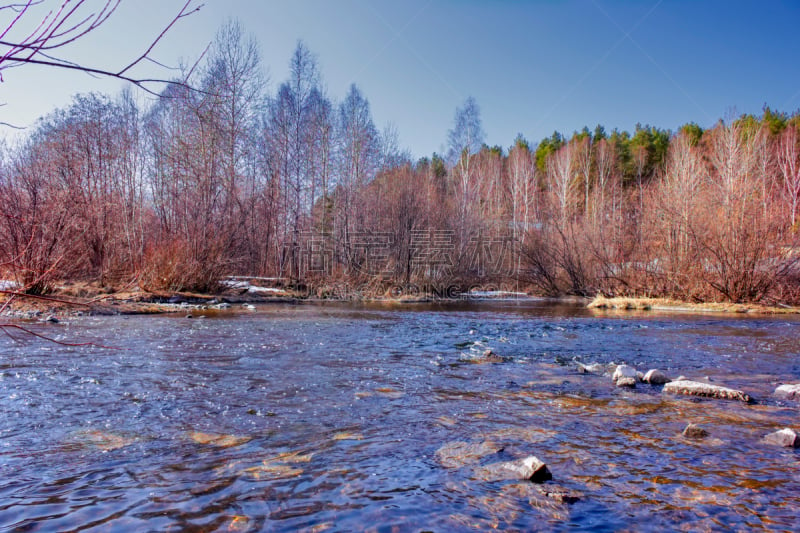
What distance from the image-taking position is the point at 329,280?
22719mm

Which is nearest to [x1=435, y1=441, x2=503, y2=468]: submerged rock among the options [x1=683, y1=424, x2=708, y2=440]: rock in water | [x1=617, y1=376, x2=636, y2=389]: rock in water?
[x1=683, y1=424, x2=708, y2=440]: rock in water

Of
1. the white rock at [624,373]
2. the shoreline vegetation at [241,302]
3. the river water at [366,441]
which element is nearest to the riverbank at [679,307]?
the shoreline vegetation at [241,302]

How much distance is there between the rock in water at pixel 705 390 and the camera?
5352mm

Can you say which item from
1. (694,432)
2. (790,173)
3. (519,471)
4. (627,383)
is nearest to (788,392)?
(627,383)

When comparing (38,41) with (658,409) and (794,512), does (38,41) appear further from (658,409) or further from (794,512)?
(658,409)

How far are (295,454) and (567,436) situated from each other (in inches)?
84.9

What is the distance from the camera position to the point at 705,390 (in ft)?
18.2

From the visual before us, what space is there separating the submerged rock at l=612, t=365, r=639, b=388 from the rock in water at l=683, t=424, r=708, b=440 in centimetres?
186

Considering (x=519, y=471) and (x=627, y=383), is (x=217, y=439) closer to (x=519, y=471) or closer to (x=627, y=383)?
(x=519, y=471)

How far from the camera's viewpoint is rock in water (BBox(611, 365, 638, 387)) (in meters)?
6.00

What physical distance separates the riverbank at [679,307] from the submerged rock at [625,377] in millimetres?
13447

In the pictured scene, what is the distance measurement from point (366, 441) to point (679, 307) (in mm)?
18468

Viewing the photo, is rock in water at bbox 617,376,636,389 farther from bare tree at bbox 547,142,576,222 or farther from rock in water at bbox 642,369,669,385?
bare tree at bbox 547,142,576,222

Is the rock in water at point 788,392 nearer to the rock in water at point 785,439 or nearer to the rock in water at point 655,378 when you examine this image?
the rock in water at point 655,378
